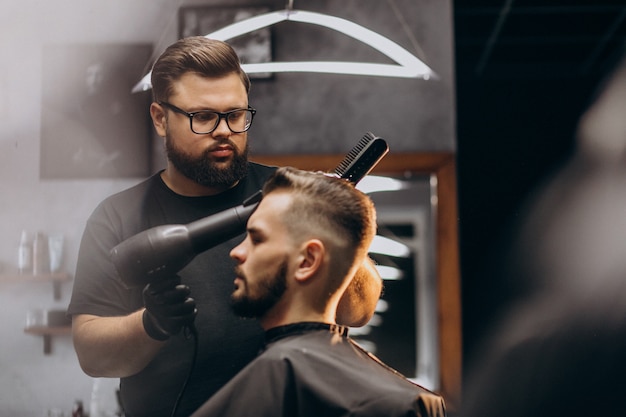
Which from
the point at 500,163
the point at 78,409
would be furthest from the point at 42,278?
the point at 500,163

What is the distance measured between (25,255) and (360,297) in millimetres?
1818

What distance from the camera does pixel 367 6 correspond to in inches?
133

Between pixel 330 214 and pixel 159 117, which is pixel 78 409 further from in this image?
pixel 330 214

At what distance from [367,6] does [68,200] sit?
159 cm

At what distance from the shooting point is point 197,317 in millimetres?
1579

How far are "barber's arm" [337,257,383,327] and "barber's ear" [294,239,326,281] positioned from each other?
6.0 inches

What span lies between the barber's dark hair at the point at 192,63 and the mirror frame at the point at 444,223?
1.73 meters

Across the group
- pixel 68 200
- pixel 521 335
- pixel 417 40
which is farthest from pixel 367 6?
pixel 521 335

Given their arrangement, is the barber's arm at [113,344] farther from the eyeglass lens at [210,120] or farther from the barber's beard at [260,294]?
the eyeglass lens at [210,120]

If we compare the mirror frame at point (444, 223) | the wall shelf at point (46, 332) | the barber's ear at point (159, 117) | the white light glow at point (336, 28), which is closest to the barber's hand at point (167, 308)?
the barber's ear at point (159, 117)

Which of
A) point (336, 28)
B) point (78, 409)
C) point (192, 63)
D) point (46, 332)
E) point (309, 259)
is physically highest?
point (336, 28)

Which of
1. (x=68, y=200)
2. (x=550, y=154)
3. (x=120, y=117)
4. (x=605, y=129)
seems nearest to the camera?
(x=68, y=200)

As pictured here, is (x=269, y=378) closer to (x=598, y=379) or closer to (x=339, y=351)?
(x=339, y=351)

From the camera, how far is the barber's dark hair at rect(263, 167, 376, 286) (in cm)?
142
